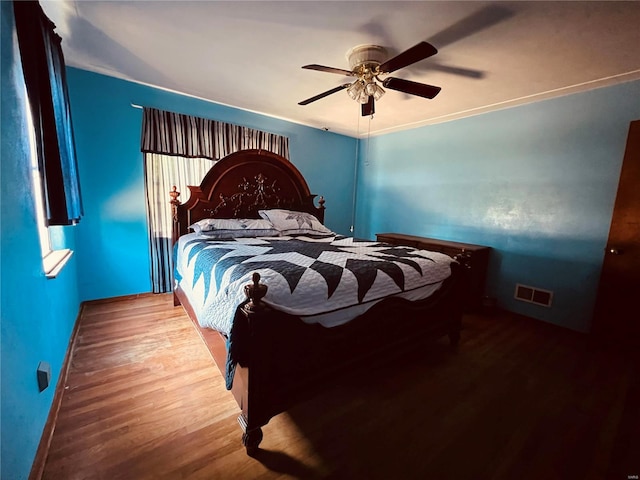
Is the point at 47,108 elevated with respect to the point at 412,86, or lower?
lower

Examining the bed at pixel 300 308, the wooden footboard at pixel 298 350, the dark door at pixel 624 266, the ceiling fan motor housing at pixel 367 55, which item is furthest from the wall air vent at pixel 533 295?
the ceiling fan motor housing at pixel 367 55

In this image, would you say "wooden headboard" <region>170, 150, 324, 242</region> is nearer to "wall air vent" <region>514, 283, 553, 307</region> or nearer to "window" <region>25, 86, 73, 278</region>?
"window" <region>25, 86, 73, 278</region>

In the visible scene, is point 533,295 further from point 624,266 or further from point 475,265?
point 624,266

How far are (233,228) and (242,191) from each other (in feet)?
2.11

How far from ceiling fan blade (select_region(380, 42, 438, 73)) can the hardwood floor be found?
6.85 feet

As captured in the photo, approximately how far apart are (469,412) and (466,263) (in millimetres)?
1091

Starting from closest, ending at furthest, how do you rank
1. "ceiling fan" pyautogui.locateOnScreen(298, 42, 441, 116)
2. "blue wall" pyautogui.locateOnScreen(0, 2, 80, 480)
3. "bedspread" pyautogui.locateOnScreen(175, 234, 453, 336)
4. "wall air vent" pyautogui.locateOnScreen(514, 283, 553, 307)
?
"blue wall" pyautogui.locateOnScreen(0, 2, 80, 480)
"bedspread" pyautogui.locateOnScreen(175, 234, 453, 336)
"ceiling fan" pyautogui.locateOnScreen(298, 42, 441, 116)
"wall air vent" pyautogui.locateOnScreen(514, 283, 553, 307)

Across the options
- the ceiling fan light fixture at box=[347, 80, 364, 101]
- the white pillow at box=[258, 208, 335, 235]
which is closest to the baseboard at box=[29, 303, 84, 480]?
the white pillow at box=[258, 208, 335, 235]

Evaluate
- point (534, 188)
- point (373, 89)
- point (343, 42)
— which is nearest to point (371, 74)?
point (373, 89)

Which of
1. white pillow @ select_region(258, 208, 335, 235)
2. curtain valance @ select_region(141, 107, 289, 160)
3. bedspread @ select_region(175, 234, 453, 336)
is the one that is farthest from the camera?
white pillow @ select_region(258, 208, 335, 235)

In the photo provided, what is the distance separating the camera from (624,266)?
2.19m

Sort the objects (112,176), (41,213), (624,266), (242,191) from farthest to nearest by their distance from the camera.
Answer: (242,191) → (112,176) → (624,266) → (41,213)

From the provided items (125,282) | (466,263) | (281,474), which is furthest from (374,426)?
(125,282)

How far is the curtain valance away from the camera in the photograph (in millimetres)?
2887
